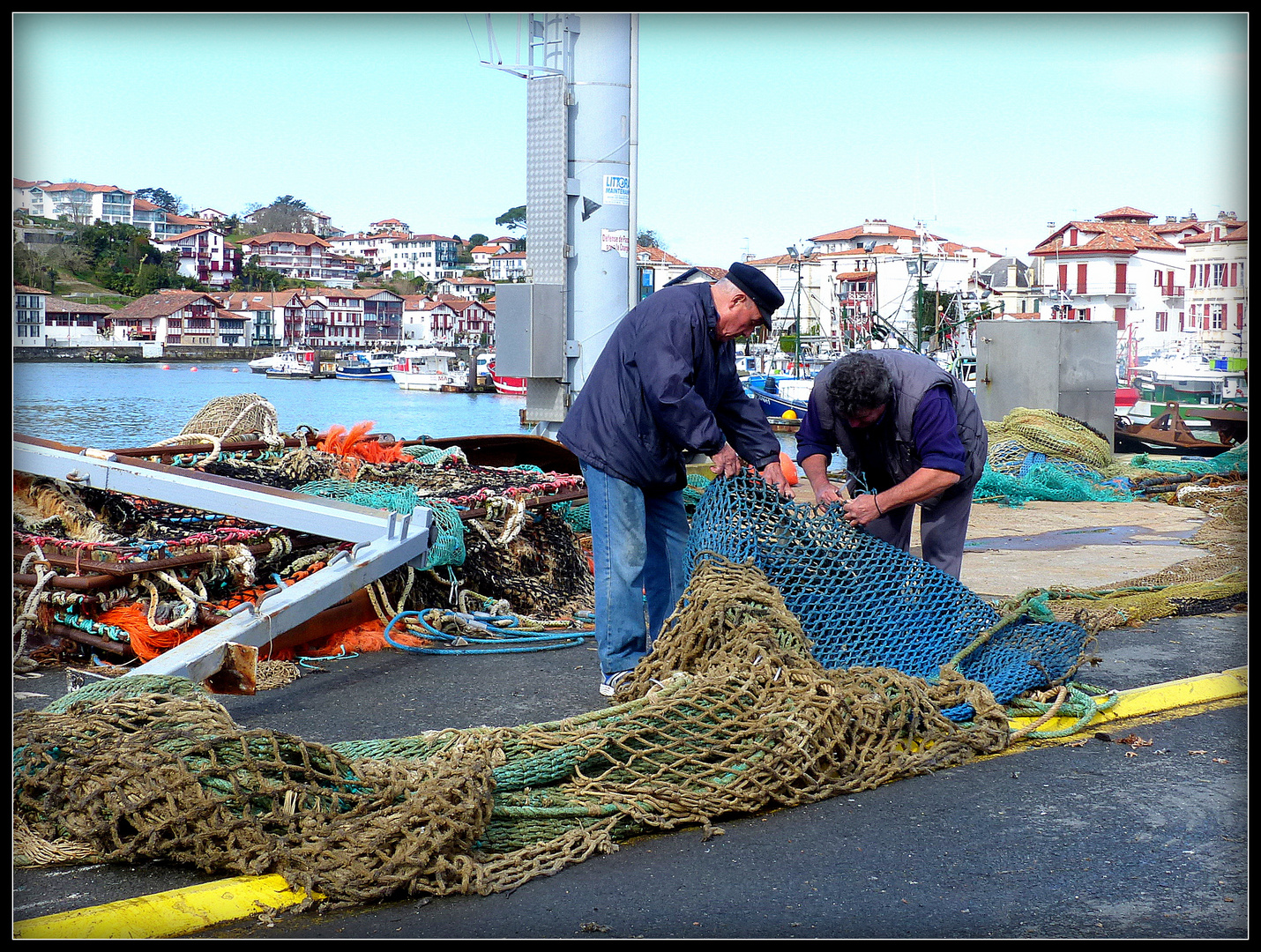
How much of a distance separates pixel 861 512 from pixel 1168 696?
1.33m

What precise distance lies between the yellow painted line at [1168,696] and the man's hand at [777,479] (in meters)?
1.17

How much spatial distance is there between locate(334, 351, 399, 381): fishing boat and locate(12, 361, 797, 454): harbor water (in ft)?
2.13

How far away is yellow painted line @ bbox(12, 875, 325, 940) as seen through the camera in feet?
8.62

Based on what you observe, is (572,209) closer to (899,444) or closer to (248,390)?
(899,444)

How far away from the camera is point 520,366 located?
10609mm

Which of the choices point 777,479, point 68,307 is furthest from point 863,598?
point 68,307

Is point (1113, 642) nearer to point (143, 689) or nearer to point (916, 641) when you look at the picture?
point (916, 641)

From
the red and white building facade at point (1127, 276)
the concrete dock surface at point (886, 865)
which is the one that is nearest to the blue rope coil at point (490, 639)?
the concrete dock surface at point (886, 865)

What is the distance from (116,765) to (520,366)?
7708 millimetres

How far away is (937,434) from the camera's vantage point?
4.64m

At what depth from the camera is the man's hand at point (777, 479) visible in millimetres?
4559

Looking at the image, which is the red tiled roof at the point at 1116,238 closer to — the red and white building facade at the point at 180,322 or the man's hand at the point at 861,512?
the red and white building facade at the point at 180,322

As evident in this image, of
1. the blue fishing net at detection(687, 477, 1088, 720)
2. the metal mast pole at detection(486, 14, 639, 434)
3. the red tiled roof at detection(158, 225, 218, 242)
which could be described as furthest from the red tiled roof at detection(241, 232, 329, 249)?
the blue fishing net at detection(687, 477, 1088, 720)

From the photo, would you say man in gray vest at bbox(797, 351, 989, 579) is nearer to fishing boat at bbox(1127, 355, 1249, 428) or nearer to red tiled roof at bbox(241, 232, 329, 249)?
fishing boat at bbox(1127, 355, 1249, 428)
